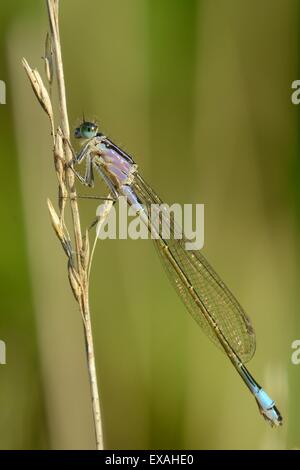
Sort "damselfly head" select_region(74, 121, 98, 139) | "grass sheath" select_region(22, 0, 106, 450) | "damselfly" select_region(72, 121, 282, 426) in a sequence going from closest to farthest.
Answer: "grass sheath" select_region(22, 0, 106, 450) < "damselfly head" select_region(74, 121, 98, 139) < "damselfly" select_region(72, 121, 282, 426)

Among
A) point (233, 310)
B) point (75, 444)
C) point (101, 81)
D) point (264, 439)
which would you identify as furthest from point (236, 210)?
point (75, 444)

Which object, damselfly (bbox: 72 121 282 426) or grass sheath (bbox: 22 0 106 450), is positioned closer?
grass sheath (bbox: 22 0 106 450)

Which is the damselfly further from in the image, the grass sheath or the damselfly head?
the grass sheath

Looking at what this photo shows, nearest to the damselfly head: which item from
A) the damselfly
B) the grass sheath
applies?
the damselfly

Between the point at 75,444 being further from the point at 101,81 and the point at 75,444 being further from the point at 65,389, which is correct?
the point at 101,81

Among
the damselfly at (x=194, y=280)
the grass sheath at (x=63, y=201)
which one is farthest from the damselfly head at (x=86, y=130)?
the grass sheath at (x=63, y=201)

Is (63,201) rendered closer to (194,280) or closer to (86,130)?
(86,130)

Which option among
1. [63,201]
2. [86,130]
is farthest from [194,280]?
[63,201]
